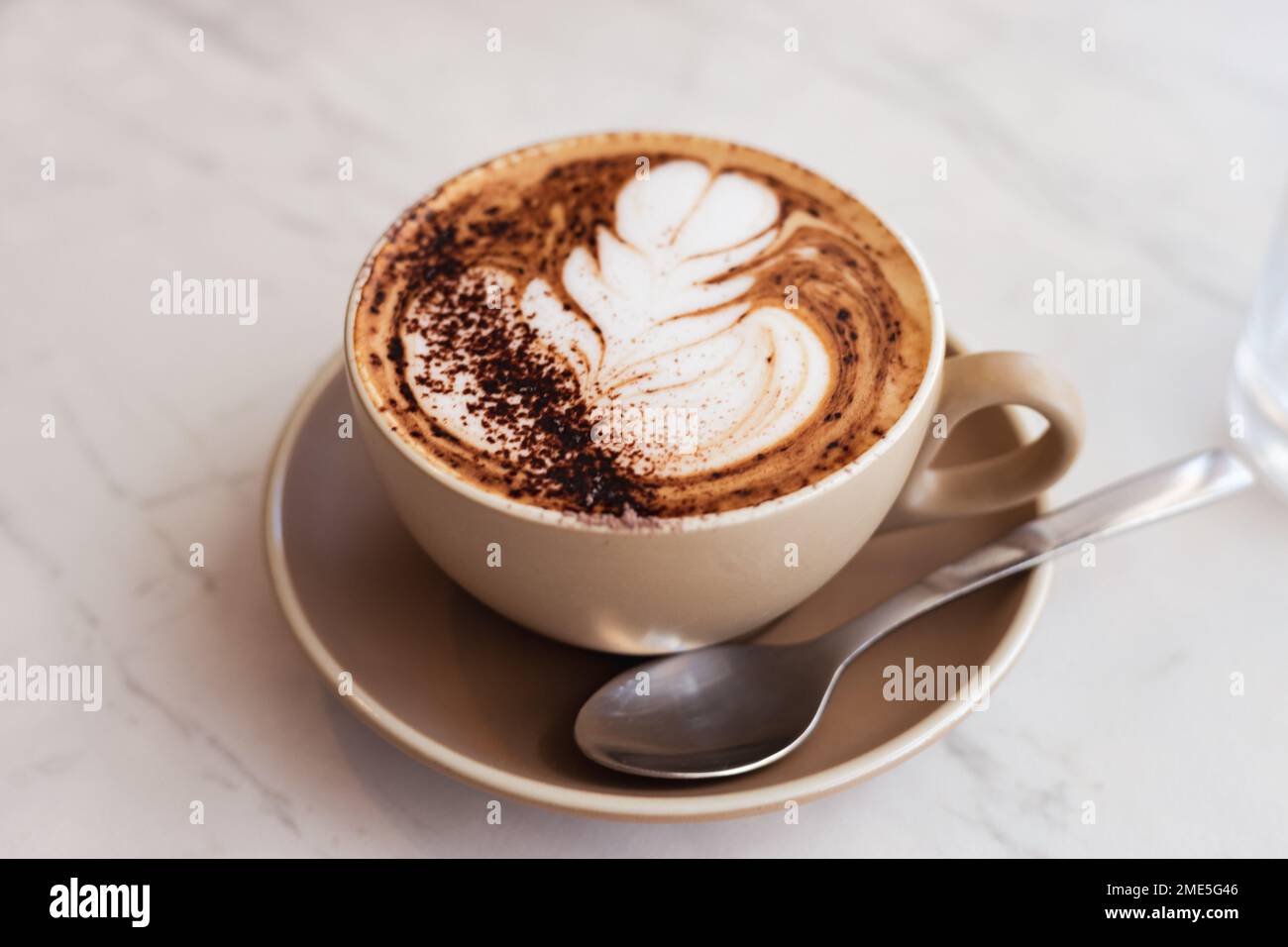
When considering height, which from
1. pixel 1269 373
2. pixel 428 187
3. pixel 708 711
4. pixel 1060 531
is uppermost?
pixel 428 187

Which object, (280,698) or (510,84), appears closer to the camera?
(280,698)

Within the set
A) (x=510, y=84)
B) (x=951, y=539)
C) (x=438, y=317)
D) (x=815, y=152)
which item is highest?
(x=510, y=84)

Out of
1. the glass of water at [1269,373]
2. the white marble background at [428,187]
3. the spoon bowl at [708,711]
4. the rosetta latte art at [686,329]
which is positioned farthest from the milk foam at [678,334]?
the glass of water at [1269,373]

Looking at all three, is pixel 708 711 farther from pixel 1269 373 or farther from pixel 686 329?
pixel 1269 373

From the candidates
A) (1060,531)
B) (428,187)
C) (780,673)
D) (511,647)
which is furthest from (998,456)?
(428,187)

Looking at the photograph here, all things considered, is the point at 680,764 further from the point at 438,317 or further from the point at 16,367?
the point at 16,367

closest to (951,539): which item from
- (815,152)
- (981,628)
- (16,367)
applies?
(981,628)

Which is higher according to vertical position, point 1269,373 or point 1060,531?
point 1269,373
